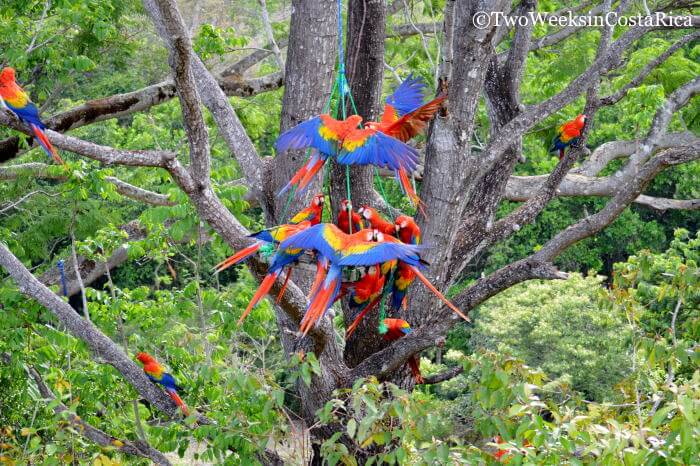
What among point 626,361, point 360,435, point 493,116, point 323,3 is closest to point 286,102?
point 323,3

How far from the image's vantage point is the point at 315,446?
393 centimetres

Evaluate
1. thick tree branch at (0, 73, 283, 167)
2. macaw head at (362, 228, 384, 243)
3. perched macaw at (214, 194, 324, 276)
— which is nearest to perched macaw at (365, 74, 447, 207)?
perched macaw at (214, 194, 324, 276)

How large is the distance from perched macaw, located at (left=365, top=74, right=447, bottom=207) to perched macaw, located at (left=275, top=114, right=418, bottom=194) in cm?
13

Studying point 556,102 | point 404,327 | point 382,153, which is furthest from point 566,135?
point 382,153

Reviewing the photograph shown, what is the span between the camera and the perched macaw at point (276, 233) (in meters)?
2.85

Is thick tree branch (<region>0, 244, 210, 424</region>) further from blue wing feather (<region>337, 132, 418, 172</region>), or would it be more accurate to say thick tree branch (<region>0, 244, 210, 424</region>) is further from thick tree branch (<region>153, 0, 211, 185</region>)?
blue wing feather (<region>337, 132, 418, 172</region>)

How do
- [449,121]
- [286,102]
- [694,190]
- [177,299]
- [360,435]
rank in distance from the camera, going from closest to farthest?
[360,435], [449,121], [286,102], [177,299], [694,190]

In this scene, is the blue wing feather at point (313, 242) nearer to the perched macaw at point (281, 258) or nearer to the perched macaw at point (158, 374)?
the perched macaw at point (281, 258)

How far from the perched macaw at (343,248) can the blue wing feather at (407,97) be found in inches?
44.0

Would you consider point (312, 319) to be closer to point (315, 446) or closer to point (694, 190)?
point (315, 446)

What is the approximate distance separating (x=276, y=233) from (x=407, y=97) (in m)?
1.20

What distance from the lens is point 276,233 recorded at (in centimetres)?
289

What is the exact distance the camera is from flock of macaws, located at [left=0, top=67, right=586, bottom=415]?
269 centimetres

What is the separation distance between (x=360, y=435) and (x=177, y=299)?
277cm
